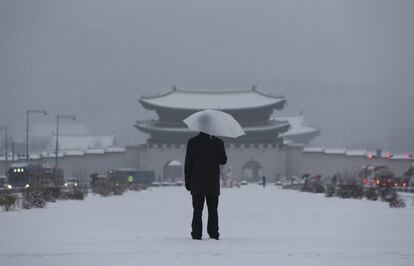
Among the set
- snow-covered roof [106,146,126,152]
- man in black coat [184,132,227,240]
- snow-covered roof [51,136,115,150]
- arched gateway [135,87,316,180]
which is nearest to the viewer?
man in black coat [184,132,227,240]

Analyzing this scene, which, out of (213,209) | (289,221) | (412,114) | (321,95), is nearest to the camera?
(213,209)

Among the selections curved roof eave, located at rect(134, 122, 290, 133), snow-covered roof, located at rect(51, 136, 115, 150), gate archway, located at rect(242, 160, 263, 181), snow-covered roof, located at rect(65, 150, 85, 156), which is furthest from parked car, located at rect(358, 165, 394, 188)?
snow-covered roof, located at rect(51, 136, 115, 150)

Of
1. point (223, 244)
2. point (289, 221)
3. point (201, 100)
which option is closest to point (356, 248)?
point (223, 244)

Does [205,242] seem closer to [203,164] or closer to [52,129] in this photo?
[203,164]

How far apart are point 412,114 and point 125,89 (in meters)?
57.9

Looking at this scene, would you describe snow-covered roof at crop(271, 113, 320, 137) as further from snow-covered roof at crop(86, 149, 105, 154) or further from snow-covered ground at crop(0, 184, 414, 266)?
snow-covered ground at crop(0, 184, 414, 266)

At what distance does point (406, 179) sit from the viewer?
1764 inches

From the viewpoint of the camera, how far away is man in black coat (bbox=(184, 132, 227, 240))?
9562 millimetres

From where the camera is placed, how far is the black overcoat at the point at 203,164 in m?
9.60

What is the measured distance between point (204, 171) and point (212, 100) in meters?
62.1

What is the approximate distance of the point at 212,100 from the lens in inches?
2822

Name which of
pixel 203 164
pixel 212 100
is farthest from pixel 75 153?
pixel 203 164

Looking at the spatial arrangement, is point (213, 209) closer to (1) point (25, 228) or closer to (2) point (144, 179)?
(1) point (25, 228)

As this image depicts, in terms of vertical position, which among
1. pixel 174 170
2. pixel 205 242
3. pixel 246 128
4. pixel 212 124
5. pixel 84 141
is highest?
pixel 84 141
